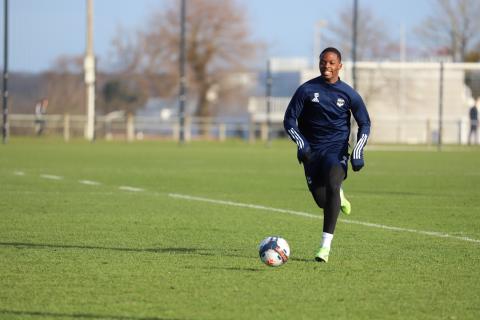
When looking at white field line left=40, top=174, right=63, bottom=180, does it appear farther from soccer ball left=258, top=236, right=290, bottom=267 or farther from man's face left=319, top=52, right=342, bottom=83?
soccer ball left=258, top=236, right=290, bottom=267

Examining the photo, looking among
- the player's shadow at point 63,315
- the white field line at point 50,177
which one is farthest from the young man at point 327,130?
the white field line at point 50,177

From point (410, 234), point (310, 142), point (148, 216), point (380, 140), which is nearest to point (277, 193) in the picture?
point (148, 216)

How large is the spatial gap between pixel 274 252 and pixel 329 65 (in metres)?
1.91

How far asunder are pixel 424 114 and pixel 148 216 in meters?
45.8

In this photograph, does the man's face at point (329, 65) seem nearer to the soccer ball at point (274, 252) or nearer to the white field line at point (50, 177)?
the soccer ball at point (274, 252)

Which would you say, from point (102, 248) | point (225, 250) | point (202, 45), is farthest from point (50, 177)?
point (202, 45)

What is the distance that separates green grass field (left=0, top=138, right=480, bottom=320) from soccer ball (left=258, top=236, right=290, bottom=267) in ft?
0.32

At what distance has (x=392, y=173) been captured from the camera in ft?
77.6

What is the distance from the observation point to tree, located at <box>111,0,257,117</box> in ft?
214

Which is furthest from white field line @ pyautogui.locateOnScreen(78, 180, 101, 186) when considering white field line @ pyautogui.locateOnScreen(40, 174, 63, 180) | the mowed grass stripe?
white field line @ pyautogui.locateOnScreen(40, 174, 63, 180)

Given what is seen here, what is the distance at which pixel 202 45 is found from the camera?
65.6 meters

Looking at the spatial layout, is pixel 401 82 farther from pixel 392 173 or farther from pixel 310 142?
pixel 310 142

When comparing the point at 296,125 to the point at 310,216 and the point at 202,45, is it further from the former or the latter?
the point at 202,45

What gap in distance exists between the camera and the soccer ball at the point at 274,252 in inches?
346
